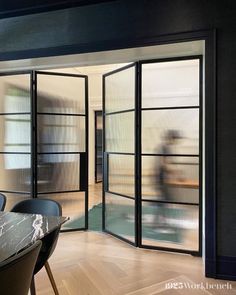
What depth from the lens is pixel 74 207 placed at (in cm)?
434

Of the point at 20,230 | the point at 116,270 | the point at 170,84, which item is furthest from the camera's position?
the point at 170,84

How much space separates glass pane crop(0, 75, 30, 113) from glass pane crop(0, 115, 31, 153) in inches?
4.7

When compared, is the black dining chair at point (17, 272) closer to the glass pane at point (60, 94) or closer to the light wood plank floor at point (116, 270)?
the light wood plank floor at point (116, 270)

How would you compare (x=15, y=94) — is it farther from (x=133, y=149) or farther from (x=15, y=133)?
(x=133, y=149)

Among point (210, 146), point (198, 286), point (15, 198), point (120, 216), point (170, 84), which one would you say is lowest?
point (198, 286)

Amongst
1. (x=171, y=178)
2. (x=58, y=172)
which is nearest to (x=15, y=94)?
(x=58, y=172)

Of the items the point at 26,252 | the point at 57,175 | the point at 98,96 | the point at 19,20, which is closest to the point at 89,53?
the point at 19,20

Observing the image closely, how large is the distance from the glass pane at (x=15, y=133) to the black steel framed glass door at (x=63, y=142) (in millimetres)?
174

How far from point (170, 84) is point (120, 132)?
944mm

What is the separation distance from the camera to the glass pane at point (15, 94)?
13.4 ft

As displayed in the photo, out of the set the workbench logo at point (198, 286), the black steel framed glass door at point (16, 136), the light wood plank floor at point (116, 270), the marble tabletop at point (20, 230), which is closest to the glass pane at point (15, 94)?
the black steel framed glass door at point (16, 136)

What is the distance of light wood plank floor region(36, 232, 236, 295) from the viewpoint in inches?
100

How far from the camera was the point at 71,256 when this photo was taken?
10.8 feet

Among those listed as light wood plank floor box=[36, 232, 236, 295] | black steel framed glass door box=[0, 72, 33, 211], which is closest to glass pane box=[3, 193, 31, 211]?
black steel framed glass door box=[0, 72, 33, 211]
